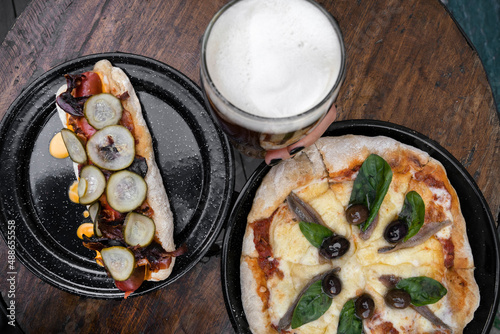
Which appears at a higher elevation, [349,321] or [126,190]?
[126,190]

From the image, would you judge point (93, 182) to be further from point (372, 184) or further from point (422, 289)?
point (422, 289)

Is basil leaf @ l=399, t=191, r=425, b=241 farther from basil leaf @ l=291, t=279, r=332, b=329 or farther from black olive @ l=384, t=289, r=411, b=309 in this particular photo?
basil leaf @ l=291, t=279, r=332, b=329

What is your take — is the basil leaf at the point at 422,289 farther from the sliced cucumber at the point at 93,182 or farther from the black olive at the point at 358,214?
the sliced cucumber at the point at 93,182

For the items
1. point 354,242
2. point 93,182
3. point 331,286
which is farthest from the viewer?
point 93,182

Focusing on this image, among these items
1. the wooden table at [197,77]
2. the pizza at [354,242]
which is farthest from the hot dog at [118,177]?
the pizza at [354,242]

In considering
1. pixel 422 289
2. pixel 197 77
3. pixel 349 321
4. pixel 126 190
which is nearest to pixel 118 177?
pixel 126 190

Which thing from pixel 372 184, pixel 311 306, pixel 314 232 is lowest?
pixel 311 306

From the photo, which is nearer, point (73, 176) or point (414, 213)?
point (414, 213)
